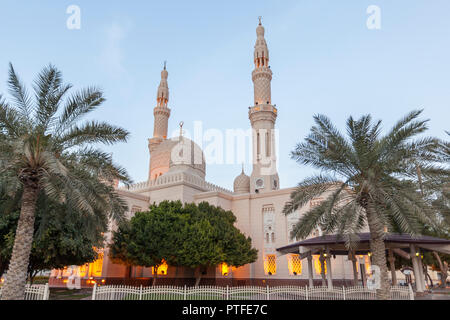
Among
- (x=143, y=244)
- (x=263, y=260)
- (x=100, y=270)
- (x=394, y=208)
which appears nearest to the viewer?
(x=394, y=208)

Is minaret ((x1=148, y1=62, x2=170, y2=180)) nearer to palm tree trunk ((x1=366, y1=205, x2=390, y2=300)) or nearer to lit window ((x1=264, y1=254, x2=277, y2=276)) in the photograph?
lit window ((x1=264, y1=254, x2=277, y2=276))

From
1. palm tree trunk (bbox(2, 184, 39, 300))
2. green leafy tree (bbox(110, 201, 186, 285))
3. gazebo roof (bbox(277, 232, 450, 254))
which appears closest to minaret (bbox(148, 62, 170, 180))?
green leafy tree (bbox(110, 201, 186, 285))

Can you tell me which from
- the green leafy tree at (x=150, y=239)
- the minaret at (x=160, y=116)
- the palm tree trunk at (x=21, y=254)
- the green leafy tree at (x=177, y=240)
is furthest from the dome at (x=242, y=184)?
the palm tree trunk at (x=21, y=254)

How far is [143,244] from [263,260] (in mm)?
10718

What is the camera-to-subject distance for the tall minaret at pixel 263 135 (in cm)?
3098

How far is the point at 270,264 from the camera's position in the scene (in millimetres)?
27188

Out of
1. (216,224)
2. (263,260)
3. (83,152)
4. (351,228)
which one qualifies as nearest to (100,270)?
(216,224)

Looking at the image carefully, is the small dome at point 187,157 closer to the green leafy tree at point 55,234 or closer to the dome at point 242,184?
the dome at point 242,184

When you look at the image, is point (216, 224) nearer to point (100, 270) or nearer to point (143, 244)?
point (143, 244)

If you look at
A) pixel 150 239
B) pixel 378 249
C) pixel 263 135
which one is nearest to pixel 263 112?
pixel 263 135
